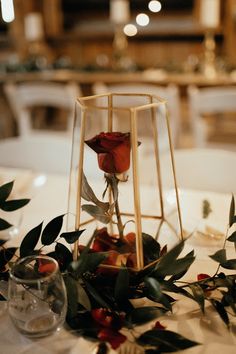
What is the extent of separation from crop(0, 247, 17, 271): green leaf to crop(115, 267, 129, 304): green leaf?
0.21 meters

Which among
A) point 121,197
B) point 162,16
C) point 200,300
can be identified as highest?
point 162,16

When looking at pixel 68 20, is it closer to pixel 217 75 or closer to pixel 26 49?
pixel 26 49

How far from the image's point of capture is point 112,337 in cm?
65

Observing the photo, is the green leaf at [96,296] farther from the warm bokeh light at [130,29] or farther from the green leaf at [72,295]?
the warm bokeh light at [130,29]

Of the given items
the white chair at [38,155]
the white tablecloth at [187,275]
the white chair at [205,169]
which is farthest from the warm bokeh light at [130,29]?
the white tablecloth at [187,275]

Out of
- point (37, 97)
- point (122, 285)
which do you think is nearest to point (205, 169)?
point (122, 285)

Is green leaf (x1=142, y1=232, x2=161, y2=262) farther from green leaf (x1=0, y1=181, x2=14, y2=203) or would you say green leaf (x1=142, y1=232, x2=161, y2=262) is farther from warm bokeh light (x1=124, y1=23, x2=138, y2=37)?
warm bokeh light (x1=124, y1=23, x2=138, y2=37)

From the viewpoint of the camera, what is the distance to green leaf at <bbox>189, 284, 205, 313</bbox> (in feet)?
2.25

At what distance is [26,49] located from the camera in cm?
459

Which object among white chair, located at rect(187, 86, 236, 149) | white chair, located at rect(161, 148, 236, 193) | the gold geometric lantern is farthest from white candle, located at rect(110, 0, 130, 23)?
the gold geometric lantern

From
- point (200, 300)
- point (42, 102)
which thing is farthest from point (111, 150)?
point (42, 102)

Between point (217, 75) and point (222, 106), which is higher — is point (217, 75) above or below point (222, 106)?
above

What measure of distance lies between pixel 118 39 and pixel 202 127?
2.08 m

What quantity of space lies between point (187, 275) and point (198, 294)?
135 mm
